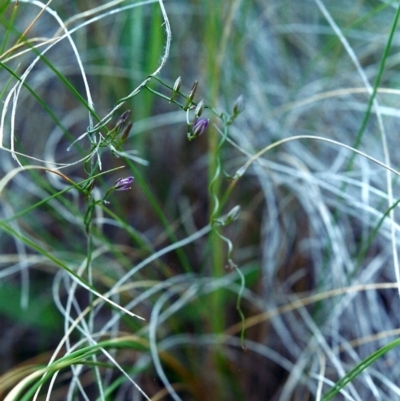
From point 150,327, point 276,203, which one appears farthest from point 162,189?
point 150,327

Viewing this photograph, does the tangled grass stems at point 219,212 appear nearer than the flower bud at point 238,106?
No

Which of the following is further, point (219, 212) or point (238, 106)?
point (219, 212)

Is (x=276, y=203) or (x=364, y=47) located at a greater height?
(x=364, y=47)

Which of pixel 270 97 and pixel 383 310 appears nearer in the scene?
pixel 383 310

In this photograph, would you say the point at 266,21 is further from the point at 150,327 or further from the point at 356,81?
the point at 150,327

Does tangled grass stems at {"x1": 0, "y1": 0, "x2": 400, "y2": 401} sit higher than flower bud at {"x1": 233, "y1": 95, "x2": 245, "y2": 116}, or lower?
lower

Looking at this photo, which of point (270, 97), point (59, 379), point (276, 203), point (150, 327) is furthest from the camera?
point (270, 97)

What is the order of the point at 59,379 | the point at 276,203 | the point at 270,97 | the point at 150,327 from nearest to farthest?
the point at 150,327 → the point at 59,379 → the point at 276,203 → the point at 270,97

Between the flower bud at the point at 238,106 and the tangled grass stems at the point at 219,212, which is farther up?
the flower bud at the point at 238,106

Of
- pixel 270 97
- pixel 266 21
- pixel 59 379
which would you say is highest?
pixel 266 21

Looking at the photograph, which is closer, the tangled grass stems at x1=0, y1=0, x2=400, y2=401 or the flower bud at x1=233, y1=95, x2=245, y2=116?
the flower bud at x1=233, y1=95, x2=245, y2=116

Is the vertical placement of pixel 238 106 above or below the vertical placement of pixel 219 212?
above
